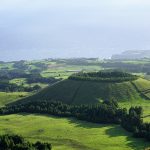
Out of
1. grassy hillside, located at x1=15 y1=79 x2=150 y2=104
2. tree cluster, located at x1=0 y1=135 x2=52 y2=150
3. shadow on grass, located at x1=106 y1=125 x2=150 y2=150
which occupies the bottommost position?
shadow on grass, located at x1=106 y1=125 x2=150 y2=150

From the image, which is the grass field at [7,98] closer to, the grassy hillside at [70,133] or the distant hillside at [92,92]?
the distant hillside at [92,92]

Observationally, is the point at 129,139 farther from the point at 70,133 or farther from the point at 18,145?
the point at 18,145

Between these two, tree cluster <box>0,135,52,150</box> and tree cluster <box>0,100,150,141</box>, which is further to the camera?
tree cluster <box>0,100,150,141</box>

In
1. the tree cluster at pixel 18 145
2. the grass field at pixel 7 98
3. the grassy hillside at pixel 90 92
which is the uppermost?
the grassy hillside at pixel 90 92

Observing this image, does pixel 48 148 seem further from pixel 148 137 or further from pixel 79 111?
pixel 79 111

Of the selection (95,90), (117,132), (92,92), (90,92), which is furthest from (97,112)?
(95,90)

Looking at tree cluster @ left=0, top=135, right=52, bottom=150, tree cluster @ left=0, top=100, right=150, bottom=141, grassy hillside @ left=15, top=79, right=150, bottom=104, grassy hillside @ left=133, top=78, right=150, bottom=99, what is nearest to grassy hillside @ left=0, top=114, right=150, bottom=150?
tree cluster @ left=0, top=100, right=150, bottom=141

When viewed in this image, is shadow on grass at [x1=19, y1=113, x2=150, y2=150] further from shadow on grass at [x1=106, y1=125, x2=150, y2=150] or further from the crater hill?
the crater hill

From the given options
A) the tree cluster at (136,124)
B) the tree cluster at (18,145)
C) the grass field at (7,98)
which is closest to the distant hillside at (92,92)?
the grass field at (7,98)
